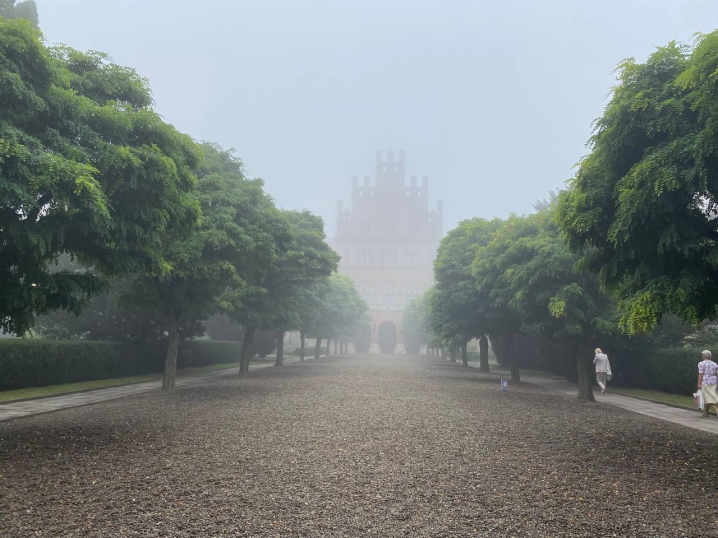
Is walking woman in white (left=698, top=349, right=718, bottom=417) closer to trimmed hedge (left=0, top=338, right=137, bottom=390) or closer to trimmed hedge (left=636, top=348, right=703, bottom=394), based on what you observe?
trimmed hedge (left=636, top=348, right=703, bottom=394)

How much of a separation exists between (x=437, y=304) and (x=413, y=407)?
49.2 feet

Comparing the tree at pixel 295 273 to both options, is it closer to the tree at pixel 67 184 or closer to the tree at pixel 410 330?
the tree at pixel 67 184

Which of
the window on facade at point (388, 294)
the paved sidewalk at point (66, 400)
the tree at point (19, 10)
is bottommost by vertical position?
the paved sidewalk at point (66, 400)

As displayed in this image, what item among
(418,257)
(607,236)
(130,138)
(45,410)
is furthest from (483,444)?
(418,257)

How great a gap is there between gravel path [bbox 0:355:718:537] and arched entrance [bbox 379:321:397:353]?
83.8 m

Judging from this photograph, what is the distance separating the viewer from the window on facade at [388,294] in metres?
102

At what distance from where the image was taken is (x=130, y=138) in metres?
11.0

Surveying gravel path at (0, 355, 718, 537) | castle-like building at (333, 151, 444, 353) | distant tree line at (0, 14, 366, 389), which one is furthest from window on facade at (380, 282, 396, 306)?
gravel path at (0, 355, 718, 537)

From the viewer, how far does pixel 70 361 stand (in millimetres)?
20547

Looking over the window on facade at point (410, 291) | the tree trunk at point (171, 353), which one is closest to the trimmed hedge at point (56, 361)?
the tree trunk at point (171, 353)

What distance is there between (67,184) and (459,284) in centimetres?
2088

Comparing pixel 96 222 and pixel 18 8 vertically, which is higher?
pixel 18 8

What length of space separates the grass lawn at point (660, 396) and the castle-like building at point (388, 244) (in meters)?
70.1

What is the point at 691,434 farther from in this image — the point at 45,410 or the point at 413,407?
the point at 45,410
